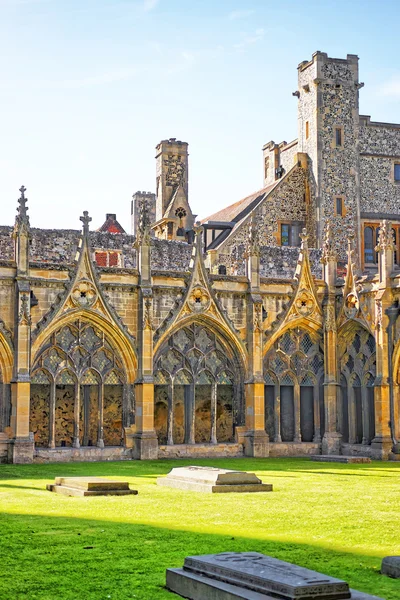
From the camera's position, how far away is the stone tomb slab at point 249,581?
7.29 metres

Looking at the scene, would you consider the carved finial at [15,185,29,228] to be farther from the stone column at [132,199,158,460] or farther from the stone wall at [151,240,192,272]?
the stone wall at [151,240,192,272]

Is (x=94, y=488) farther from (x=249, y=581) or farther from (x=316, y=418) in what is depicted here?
(x=316, y=418)

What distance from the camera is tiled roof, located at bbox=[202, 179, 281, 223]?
4541 cm

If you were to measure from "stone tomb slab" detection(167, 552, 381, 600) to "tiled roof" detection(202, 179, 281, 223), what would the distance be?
3569cm

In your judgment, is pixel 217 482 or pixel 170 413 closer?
pixel 217 482

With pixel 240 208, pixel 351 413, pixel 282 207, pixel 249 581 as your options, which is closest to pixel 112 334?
pixel 351 413

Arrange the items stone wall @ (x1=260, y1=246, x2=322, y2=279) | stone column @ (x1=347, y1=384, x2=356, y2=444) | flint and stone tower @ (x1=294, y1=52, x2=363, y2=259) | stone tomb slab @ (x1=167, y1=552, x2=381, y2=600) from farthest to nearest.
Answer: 1. flint and stone tower @ (x1=294, y1=52, x2=363, y2=259)
2. stone wall @ (x1=260, y1=246, x2=322, y2=279)
3. stone column @ (x1=347, y1=384, x2=356, y2=444)
4. stone tomb slab @ (x1=167, y1=552, x2=381, y2=600)

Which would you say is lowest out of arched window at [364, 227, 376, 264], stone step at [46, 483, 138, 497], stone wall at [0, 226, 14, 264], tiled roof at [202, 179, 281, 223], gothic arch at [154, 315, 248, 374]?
stone step at [46, 483, 138, 497]

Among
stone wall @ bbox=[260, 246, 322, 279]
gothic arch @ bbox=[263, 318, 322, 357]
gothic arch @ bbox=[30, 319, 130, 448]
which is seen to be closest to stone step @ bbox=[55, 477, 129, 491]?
gothic arch @ bbox=[30, 319, 130, 448]

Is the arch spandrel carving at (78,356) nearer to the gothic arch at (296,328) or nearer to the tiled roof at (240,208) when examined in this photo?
the gothic arch at (296,328)

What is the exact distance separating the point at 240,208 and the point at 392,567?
129 ft

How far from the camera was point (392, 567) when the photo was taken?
9.05m

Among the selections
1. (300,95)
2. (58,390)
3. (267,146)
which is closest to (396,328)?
(58,390)

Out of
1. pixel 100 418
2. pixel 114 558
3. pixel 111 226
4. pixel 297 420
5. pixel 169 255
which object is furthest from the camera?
pixel 111 226
